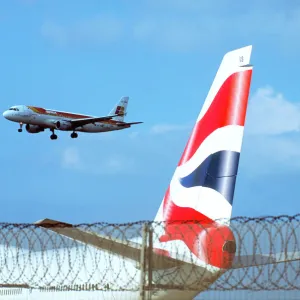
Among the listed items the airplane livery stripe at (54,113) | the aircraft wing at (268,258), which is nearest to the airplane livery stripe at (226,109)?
the aircraft wing at (268,258)

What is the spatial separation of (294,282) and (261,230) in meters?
1.47

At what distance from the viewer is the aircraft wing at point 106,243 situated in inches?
794

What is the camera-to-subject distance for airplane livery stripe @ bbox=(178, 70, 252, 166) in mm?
24375

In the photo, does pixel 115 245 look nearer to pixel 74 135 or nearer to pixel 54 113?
pixel 54 113

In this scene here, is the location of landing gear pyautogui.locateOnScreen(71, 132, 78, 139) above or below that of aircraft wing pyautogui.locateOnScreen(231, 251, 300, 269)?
above

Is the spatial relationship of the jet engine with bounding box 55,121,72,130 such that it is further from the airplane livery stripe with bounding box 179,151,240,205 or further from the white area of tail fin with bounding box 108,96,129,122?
the airplane livery stripe with bounding box 179,151,240,205

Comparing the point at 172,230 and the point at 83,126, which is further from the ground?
the point at 83,126

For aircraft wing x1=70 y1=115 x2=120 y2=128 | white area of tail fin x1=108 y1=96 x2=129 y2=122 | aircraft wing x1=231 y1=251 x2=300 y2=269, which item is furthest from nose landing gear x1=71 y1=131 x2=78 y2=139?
aircraft wing x1=231 y1=251 x2=300 y2=269

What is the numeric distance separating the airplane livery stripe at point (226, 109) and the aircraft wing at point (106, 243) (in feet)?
18.2

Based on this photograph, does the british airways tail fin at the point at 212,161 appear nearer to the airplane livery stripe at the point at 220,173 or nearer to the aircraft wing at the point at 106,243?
the airplane livery stripe at the point at 220,173

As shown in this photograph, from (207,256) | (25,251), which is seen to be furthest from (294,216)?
(25,251)

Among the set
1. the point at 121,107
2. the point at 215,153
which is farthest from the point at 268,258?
the point at 121,107

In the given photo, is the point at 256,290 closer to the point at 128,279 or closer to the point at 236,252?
the point at 236,252

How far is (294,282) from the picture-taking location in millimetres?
18578
